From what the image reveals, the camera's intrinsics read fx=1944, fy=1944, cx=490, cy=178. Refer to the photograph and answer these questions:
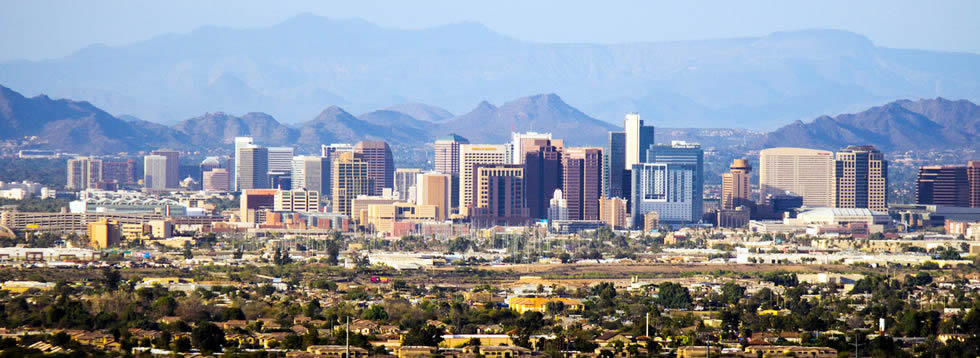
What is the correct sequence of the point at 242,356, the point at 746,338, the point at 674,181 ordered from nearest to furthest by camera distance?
the point at 242,356 → the point at 746,338 → the point at 674,181

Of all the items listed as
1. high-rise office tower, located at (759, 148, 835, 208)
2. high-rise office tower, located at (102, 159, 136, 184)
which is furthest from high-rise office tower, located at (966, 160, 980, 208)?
high-rise office tower, located at (102, 159, 136, 184)

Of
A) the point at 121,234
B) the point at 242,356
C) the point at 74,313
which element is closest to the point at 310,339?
the point at 242,356

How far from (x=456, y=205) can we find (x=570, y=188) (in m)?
9.49

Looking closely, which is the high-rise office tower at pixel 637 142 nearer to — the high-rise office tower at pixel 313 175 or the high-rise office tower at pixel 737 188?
the high-rise office tower at pixel 737 188

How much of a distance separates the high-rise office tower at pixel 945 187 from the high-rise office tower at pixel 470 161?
3231cm

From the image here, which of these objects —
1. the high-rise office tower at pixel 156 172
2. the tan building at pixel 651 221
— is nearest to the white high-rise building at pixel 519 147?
the tan building at pixel 651 221

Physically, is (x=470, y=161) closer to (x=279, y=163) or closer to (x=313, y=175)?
(x=313, y=175)

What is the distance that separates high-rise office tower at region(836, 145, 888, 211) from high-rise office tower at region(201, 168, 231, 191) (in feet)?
215

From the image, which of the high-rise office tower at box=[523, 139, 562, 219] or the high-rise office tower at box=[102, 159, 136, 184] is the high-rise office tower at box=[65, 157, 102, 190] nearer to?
the high-rise office tower at box=[102, 159, 136, 184]

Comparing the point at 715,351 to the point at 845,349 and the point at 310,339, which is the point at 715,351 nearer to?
the point at 845,349

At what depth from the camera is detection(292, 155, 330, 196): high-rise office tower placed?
17425cm

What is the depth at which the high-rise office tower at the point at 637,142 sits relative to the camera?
511 ft

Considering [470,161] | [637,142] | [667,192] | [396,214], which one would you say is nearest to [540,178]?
[470,161]

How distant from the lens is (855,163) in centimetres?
14862
